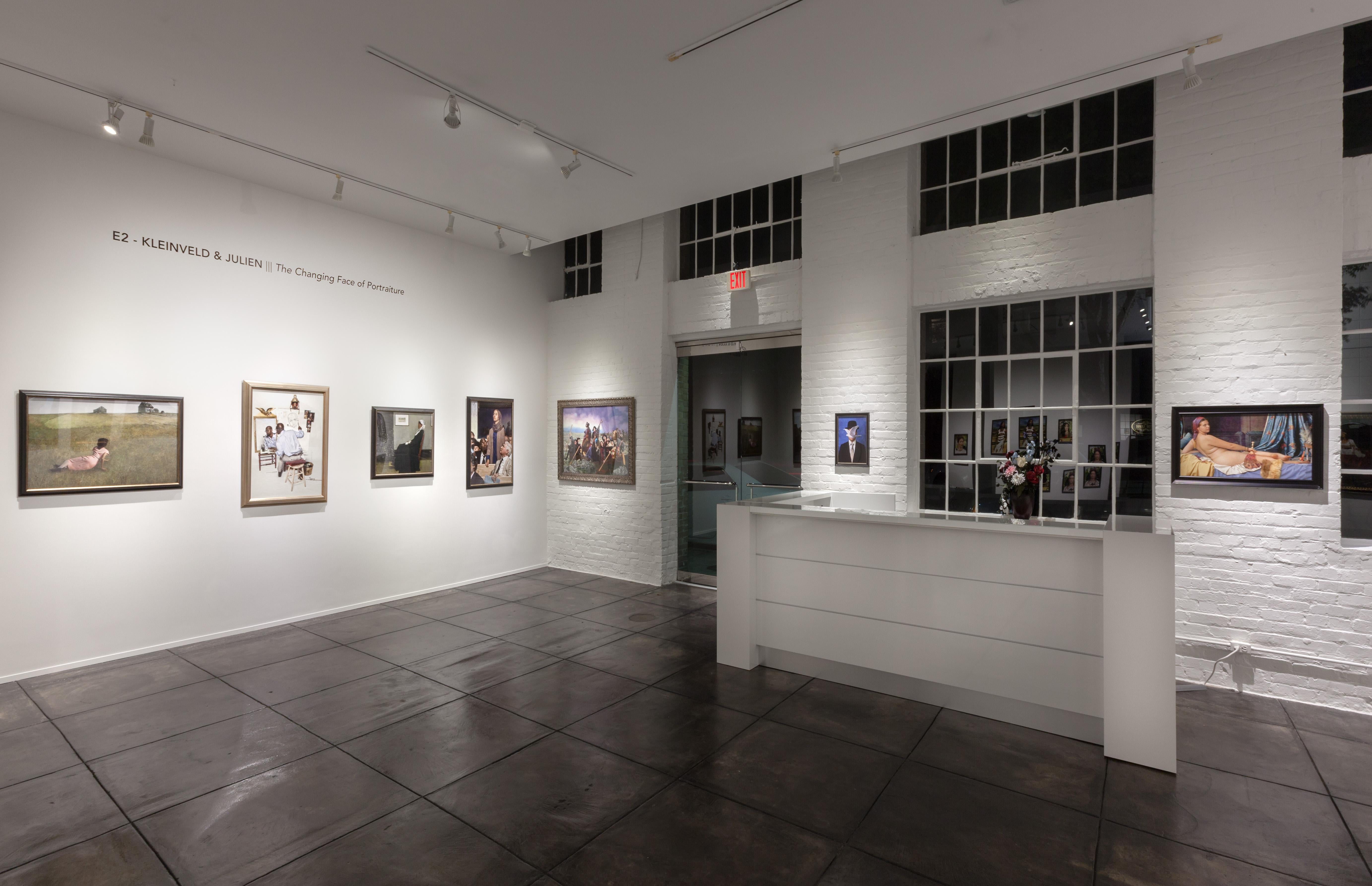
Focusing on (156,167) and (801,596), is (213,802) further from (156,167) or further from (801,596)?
(156,167)

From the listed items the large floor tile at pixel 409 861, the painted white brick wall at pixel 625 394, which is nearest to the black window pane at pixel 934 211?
the painted white brick wall at pixel 625 394

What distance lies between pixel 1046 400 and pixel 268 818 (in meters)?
5.65

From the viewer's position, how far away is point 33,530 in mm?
4535

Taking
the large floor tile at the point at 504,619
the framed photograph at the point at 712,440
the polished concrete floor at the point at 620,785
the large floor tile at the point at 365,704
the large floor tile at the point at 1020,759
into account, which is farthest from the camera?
the framed photograph at the point at 712,440

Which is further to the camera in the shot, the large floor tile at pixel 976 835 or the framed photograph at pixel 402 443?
the framed photograph at pixel 402 443

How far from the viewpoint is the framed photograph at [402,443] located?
21.4 ft

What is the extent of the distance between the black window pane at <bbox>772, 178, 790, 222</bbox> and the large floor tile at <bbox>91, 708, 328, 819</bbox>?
5658mm

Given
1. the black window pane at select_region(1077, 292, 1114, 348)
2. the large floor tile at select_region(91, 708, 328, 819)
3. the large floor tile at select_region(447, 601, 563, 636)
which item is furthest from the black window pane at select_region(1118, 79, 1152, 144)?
the large floor tile at select_region(91, 708, 328, 819)

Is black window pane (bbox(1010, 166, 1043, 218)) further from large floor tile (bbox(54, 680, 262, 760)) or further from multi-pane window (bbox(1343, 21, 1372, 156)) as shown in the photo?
large floor tile (bbox(54, 680, 262, 760))

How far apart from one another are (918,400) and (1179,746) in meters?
3.05

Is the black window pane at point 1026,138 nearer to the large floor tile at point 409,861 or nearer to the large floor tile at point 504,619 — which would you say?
the large floor tile at point 504,619

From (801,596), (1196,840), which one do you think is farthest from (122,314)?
(1196,840)

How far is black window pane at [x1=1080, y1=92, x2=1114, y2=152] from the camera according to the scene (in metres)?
4.79

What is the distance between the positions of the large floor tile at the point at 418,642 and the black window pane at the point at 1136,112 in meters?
6.38
